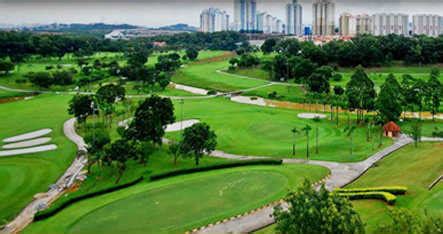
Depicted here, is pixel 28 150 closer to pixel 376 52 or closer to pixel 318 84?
pixel 318 84

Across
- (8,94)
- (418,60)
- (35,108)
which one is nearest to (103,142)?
(35,108)

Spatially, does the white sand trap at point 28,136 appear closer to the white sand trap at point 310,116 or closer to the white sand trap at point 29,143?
the white sand trap at point 29,143

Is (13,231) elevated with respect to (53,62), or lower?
lower

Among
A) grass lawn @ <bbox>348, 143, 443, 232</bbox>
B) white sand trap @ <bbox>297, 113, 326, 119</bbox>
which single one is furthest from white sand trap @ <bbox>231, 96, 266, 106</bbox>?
grass lawn @ <bbox>348, 143, 443, 232</bbox>

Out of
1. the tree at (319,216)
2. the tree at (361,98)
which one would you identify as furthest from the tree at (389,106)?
the tree at (319,216)

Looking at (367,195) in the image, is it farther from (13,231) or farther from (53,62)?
(53,62)
